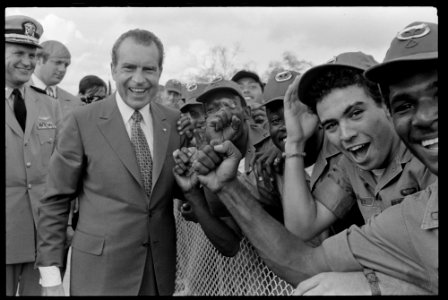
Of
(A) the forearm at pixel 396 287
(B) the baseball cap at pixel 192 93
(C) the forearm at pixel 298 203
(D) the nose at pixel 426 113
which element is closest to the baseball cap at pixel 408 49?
(D) the nose at pixel 426 113

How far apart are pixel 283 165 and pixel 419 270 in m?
1.15

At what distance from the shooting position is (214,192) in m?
2.77

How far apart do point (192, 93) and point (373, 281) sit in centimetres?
382

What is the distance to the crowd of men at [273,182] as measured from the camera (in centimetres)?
221

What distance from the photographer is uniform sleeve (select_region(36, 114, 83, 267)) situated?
3.02m

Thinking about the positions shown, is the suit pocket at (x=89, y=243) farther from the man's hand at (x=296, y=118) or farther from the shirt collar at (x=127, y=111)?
the man's hand at (x=296, y=118)

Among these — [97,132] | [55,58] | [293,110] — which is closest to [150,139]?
[97,132]

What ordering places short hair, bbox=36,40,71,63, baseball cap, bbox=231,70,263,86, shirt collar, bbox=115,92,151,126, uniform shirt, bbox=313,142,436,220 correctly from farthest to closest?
baseball cap, bbox=231,70,263,86, short hair, bbox=36,40,71,63, shirt collar, bbox=115,92,151,126, uniform shirt, bbox=313,142,436,220

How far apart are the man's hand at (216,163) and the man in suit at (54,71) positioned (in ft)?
14.9

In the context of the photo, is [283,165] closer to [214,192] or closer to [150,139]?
[214,192]

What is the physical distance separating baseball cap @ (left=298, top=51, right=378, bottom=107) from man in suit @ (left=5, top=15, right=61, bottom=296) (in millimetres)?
2048

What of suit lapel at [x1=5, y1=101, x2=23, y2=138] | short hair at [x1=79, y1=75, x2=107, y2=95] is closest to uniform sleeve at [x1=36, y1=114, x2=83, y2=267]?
suit lapel at [x1=5, y1=101, x2=23, y2=138]

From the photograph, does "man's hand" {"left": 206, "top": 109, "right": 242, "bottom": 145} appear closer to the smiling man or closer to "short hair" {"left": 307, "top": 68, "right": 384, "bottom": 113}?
the smiling man

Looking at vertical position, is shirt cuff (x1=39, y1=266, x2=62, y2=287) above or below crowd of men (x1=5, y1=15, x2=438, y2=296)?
below
